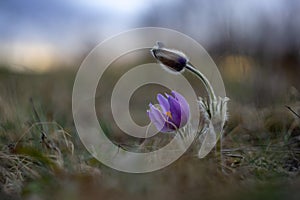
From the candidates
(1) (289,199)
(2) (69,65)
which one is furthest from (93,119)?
(2) (69,65)

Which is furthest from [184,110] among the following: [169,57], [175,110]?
[169,57]

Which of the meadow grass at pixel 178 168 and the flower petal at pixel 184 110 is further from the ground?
the flower petal at pixel 184 110

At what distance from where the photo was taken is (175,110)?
1099mm

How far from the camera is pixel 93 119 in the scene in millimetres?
1839

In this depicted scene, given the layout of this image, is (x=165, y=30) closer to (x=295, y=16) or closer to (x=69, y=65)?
(x=69, y=65)

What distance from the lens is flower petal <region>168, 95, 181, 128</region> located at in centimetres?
110

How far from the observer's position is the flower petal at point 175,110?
110cm

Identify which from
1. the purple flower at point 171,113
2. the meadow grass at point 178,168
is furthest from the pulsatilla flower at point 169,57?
the meadow grass at point 178,168

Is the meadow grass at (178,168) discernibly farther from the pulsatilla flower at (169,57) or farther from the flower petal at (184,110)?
the pulsatilla flower at (169,57)

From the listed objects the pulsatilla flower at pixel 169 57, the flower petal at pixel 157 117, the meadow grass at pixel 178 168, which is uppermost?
the pulsatilla flower at pixel 169 57

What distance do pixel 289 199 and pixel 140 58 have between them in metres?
2.80

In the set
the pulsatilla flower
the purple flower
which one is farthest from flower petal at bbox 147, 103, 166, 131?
the pulsatilla flower

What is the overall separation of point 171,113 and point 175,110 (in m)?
0.01

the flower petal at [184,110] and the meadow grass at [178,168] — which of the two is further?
the flower petal at [184,110]
